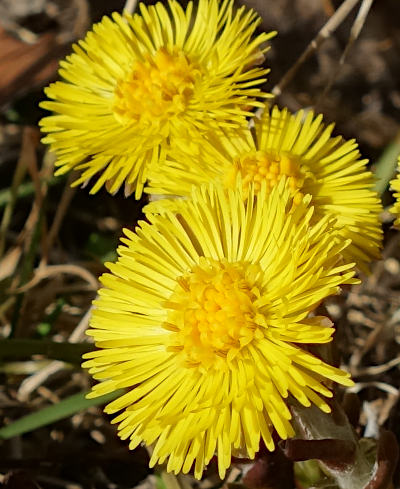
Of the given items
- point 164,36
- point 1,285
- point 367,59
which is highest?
point 367,59

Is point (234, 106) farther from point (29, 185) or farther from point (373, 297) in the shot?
point (29, 185)

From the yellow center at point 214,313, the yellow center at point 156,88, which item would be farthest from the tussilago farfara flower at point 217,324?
the yellow center at point 156,88

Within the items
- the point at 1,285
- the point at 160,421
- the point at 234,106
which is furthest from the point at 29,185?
the point at 160,421

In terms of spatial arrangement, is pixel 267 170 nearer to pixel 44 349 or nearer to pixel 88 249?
pixel 44 349

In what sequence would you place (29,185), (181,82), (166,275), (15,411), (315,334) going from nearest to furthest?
(315,334), (166,275), (181,82), (15,411), (29,185)

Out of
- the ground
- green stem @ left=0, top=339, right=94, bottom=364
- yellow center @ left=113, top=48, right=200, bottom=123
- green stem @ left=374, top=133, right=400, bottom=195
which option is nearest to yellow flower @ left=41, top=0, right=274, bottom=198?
yellow center @ left=113, top=48, right=200, bottom=123
